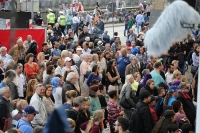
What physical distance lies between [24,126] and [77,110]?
46.2 inches

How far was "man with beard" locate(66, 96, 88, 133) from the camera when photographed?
25.6ft

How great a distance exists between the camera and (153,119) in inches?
327

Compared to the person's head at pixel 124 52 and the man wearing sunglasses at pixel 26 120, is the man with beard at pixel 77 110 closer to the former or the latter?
the man wearing sunglasses at pixel 26 120

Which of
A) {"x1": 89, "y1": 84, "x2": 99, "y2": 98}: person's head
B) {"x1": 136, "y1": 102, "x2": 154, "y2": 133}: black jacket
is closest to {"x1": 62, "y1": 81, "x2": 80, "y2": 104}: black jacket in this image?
{"x1": 89, "y1": 84, "x2": 99, "y2": 98}: person's head

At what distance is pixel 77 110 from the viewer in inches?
315

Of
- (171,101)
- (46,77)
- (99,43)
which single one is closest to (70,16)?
(99,43)

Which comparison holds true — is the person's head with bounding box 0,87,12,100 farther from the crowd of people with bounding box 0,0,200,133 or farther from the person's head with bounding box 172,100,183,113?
the person's head with bounding box 172,100,183,113

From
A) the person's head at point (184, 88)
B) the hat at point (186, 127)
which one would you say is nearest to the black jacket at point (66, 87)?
the person's head at point (184, 88)

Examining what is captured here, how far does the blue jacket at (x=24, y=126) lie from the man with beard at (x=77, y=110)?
81 centimetres

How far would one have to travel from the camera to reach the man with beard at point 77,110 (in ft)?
25.6

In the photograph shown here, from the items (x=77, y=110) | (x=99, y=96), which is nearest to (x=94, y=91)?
(x=99, y=96)

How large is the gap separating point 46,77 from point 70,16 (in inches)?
691

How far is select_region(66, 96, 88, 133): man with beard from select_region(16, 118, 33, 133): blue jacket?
808 mm

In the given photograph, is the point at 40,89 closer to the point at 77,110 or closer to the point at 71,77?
the point at 77,110
